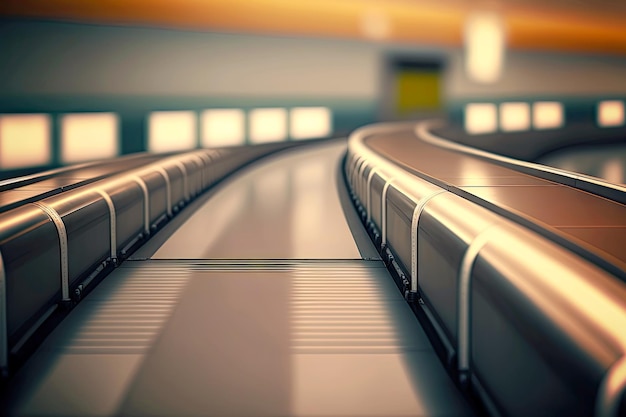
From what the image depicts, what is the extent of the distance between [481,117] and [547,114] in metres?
4.51

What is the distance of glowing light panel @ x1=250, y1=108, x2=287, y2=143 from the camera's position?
780 inches

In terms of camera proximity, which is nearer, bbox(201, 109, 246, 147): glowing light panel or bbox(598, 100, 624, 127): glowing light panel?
bbox(201, 109, 246, 147): glowing light panel

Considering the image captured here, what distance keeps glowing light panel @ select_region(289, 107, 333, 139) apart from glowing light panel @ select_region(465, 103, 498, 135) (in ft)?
30.2

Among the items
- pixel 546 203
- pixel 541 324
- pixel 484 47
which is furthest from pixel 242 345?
pixel 484 47

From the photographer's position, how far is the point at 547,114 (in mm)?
32062

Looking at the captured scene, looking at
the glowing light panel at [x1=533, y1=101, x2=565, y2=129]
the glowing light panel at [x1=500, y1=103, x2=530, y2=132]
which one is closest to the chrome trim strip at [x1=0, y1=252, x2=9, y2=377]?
the glowing light panel at [x1=500, y1=103, x2=530, y2=132]

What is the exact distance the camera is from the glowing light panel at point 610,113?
111 feet

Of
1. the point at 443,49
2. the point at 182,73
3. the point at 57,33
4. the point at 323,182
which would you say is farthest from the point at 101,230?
Result: the point at 443,49

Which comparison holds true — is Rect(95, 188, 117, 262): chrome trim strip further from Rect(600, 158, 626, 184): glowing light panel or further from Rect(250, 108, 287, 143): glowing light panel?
A: Rect(600, 158, 626, 184): glowing light panel

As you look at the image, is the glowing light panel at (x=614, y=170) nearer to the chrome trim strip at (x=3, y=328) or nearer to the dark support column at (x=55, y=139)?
the dark support column at (x=55, y=139)

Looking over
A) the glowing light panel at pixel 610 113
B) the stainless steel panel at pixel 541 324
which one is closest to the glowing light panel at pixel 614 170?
the glowing light panel at pixel 610 113

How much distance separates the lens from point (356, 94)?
23.1 metres

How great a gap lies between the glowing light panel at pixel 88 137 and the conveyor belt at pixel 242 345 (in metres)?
10.0

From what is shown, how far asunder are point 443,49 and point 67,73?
55.4 ft
